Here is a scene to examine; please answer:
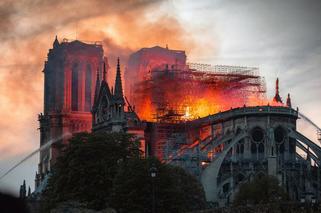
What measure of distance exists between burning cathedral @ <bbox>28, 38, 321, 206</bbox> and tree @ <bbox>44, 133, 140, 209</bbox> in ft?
70.2

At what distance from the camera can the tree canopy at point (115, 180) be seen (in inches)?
2360

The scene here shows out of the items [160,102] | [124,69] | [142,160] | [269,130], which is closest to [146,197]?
[142,160]

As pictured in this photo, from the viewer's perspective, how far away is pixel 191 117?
11875 centimetres

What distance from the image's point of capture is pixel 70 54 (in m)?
158

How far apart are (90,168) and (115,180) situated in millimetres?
10258

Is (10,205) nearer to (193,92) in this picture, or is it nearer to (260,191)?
(260,191)

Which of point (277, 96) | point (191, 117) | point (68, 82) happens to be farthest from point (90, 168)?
point (68, 82)

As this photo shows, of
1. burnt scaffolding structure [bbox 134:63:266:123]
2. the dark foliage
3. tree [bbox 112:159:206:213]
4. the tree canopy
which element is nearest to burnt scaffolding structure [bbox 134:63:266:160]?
burnt scaffolding structure [bbox 134:63:266:123]

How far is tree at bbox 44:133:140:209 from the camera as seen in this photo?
231 ft

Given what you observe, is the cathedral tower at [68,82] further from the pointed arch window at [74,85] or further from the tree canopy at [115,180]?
the tree canopy at [115,180]

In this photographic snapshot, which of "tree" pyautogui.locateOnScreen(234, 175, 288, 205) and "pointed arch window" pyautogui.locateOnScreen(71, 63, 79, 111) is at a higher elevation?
"pointed arch window" pyautogui.locateOnScreen(71, 63, 79, 111)

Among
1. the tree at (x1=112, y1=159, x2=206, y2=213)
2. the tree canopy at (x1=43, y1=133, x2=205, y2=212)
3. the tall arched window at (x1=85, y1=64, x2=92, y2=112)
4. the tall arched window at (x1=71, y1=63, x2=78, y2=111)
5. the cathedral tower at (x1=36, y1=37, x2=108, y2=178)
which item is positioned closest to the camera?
the tree at (x1=112, y1=159, x2=206, y2=213)

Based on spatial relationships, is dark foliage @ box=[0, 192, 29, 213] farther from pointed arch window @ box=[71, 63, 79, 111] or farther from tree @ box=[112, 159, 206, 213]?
pointed arch window @ box=[71, 63, 79, 111]

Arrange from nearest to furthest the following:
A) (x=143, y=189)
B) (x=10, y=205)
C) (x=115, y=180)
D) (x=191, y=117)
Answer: (x=10, y=205)
(x=143, y=189)
(x=115, y=180)
(x=191, y=117)
